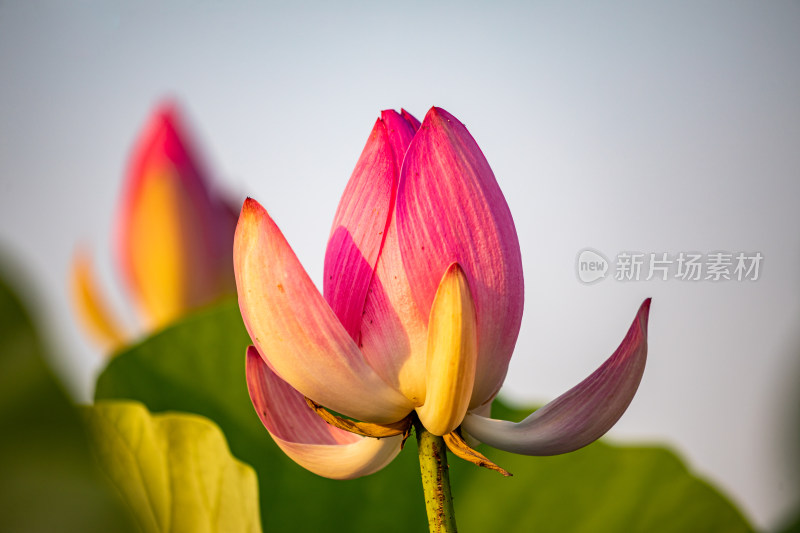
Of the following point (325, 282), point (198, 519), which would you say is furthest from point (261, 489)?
point (325, 282)

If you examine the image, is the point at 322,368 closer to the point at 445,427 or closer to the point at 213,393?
Result: the point at 445,427

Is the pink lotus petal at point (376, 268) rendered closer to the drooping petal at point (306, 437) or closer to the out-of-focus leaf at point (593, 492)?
the drooping petal at point (306, 437)

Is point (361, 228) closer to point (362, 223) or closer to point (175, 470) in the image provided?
point (362, 223)

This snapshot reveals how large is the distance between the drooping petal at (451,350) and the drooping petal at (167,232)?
14.1 inches

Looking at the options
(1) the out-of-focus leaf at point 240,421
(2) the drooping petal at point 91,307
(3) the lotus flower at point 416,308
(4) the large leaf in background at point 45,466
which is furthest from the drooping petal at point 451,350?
(2) the drooping petal at point 91,307

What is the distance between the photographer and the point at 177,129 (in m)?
0.54

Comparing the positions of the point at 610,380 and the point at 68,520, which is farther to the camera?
the point at 610,380

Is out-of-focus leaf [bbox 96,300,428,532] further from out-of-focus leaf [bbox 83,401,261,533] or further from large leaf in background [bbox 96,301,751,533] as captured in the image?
out-of-focus leaf [bbox 83,401,261,533]

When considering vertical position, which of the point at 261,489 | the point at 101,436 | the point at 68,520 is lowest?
the point at 261,489

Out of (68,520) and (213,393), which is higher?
(68,520)

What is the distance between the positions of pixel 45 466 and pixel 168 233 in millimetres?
435

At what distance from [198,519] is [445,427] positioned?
0.50 ft

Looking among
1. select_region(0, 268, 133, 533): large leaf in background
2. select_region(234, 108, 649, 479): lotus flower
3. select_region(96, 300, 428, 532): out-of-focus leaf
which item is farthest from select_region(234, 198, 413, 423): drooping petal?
select_region(96, 300, 428, 532): out-of-focus leaf

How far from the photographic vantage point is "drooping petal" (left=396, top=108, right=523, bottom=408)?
0.66 feet
